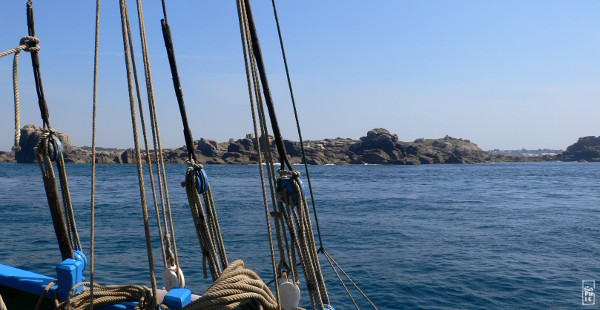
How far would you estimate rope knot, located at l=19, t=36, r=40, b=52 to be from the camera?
434 cm

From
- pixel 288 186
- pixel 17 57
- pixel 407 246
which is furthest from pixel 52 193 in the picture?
pixel 407 246

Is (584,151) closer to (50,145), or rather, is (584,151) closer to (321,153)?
(321,153)

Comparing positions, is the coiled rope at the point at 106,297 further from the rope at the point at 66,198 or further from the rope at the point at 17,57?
the rope at the point at 17,57

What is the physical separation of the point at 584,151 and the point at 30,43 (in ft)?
585

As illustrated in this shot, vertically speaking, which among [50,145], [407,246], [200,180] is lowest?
[407,246]

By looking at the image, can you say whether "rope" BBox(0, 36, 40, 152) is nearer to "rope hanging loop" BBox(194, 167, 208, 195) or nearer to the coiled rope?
the coiled rope

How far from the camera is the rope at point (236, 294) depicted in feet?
10.3

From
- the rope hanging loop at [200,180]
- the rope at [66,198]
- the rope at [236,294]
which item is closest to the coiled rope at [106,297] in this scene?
the rope at [236,294]

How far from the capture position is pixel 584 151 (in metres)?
156

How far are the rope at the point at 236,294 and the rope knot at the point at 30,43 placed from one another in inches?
107

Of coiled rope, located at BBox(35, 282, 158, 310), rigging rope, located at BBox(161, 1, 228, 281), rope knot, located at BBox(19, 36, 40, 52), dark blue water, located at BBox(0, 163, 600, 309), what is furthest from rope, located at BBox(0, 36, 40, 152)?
dark blue water, located at BBox(0, 163, 600, 309)

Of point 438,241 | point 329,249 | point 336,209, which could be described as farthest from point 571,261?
point 336,209

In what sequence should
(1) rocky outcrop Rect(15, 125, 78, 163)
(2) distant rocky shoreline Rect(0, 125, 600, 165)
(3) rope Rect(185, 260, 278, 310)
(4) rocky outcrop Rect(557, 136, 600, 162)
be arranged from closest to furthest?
(3) rope Rect(185, 260, 278, 310), (1) rocky outcrop Rect(15, 125, 78, 163), (2) distant rocky shoreline Rect(0, 125, 600, 165), (4) rocky outcrop Rect(557, 136, 600, 162)

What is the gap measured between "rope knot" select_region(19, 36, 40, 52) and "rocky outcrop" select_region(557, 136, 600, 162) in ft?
577
